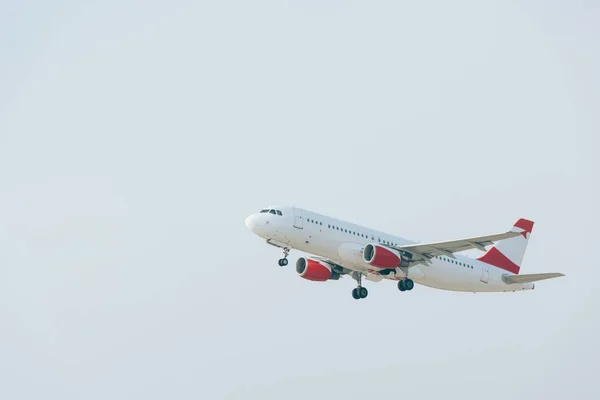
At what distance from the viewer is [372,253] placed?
68.1 metres

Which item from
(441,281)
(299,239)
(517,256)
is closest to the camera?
(299,239)

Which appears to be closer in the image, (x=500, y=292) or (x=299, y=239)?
(x=299, y=239)

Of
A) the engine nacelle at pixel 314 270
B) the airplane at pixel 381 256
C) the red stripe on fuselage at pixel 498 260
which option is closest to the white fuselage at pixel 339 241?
the airplane at pixel 381 256

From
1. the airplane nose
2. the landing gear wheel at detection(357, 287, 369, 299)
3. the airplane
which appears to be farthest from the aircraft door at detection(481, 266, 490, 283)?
the airplane nose

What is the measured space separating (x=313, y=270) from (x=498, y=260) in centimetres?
1401

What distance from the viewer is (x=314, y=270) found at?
245 feet

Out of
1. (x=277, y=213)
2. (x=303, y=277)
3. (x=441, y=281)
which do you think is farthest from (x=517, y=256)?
(x=277, y=213)

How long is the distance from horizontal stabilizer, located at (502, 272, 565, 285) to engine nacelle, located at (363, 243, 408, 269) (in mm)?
10341

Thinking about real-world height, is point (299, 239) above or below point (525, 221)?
below

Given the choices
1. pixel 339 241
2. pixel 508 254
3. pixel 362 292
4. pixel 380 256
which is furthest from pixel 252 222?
pixel 508 254

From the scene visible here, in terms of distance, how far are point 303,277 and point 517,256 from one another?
55.6 feet

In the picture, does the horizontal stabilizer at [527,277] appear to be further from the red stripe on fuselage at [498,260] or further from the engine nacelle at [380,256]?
the engine nacelle at [380,256]

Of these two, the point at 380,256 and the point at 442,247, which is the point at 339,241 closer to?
the point at 380,256

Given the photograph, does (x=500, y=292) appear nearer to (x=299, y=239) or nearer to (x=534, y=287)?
(x=534, y=287)
